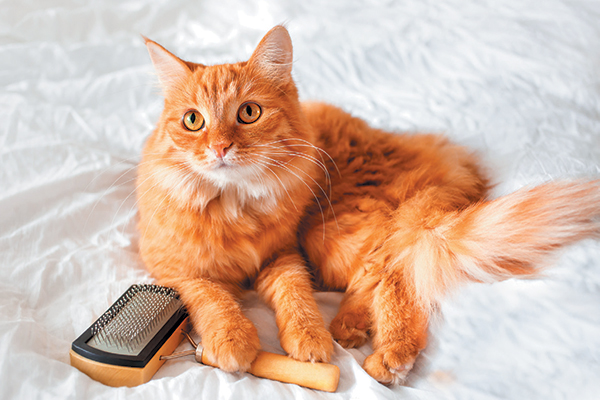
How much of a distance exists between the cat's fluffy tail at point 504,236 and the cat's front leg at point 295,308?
1.07ft

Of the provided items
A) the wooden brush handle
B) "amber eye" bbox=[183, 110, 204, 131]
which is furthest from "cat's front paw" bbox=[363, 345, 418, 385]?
"amber eye" bbox=[183, 110, 204, 131]

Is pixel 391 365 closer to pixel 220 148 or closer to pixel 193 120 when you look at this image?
pixel 220 148

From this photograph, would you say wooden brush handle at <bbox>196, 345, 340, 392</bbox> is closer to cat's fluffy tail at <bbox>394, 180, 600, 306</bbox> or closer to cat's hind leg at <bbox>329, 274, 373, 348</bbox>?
cat's hind leg at <bbox>329, 274, 373, 348</bbox>

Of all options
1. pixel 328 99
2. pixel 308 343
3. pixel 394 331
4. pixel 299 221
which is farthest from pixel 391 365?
pixel 328 99

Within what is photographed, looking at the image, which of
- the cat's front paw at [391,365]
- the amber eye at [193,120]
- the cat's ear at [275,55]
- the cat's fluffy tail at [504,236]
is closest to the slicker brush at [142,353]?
the cat's front paw at [391,365]

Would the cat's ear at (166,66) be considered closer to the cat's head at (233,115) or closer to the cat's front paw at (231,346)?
the cat's head at (233,115)

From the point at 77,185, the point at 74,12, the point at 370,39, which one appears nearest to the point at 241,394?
the point at 77,185

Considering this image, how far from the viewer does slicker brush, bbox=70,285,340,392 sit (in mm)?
1080

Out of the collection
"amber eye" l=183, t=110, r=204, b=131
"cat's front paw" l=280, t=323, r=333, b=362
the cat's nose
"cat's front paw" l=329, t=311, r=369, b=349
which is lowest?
"cat's front paw" l=329, t=311, r=369, b=349

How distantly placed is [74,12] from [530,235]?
263 cm

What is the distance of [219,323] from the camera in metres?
1.21

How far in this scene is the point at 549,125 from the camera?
65.1 inches

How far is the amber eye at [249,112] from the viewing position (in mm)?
1300

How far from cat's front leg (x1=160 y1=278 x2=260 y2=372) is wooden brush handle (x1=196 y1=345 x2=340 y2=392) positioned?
3cm
